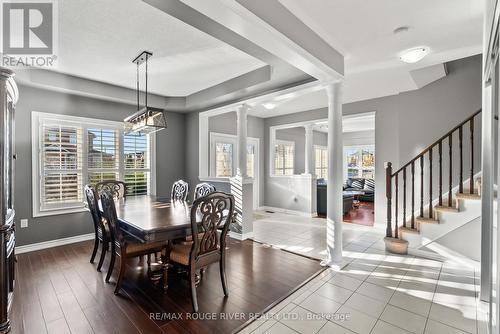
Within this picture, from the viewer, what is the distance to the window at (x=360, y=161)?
9328 mm

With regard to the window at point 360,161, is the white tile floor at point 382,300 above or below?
below

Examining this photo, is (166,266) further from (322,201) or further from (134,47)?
(322,201)

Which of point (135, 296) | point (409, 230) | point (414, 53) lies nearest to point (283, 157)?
point (409, 230)

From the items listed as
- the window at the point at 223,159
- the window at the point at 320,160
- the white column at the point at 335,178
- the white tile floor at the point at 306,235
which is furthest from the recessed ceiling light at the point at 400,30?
the window at the point at 320,160

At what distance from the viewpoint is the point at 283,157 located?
25.0 ft

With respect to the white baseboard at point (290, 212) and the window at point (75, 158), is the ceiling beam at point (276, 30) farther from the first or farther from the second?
the white baseboard at point (290, 212)

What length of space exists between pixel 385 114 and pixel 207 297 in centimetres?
461

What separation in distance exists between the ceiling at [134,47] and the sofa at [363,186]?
254 inches

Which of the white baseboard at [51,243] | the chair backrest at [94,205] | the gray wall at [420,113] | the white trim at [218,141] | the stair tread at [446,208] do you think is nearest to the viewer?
the chair backrest at [94,205]

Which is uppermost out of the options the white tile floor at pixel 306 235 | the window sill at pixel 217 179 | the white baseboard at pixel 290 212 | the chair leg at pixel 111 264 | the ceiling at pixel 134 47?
the ceiling at pixel 134 47

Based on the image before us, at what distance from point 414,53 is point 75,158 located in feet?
16.7

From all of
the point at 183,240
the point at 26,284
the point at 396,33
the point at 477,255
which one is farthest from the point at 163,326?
the point at 477,255

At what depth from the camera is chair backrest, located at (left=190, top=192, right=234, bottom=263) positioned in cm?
222

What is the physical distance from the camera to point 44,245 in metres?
3.88
